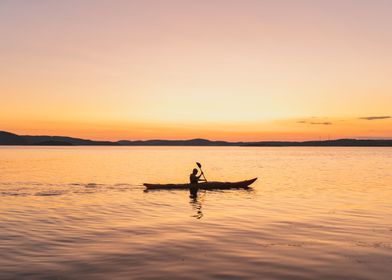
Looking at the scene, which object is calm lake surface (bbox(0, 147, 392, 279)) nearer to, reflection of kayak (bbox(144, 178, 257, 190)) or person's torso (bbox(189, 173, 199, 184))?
person's torso (bbox(189, 173, 199, 184))

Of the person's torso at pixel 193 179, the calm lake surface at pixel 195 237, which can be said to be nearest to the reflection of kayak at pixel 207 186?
the person's torso at pixel 193 179

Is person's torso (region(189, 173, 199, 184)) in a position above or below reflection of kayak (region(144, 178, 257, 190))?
above

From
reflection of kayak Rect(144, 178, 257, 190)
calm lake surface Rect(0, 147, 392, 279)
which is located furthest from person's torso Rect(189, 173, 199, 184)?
calm lake surface Rect(0, 147, 392, 279)

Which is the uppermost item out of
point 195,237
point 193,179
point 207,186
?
point 193,179

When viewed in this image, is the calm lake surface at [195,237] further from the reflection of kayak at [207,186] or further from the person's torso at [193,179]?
the reflection of kayak at [207,186]

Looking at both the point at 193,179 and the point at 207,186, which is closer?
the point at 193,179

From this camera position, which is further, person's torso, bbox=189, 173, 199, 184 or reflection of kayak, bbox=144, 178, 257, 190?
reflection of kayak, bbox=144, 178, 257, 190

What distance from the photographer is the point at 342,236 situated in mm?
17562

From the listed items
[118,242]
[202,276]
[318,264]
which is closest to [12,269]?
[118,242]

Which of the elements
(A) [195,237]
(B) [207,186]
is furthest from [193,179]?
(A) [195,237]

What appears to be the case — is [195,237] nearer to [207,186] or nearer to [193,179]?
[193,179]

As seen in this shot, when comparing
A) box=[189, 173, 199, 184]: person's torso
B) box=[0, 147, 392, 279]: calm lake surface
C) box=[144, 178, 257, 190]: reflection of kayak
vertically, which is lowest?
box=[0, 147, 392, 279]: calm lake surface

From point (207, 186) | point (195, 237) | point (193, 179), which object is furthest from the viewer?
point (207, 186)

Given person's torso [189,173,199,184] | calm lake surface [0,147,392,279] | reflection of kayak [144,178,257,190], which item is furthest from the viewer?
reflection of kayak [144,178,257,190]
